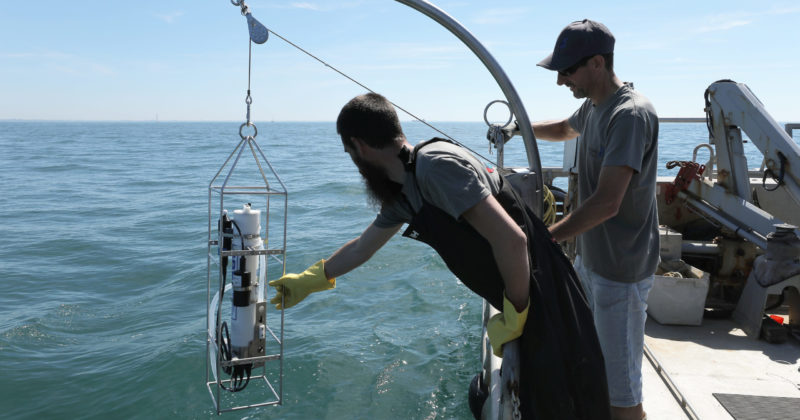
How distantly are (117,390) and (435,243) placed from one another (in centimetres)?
560

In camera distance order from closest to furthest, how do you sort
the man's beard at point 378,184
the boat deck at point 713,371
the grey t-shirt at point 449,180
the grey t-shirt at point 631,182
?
1. the grey t-shirt at point 449,180
2. the man's beard at point 378,184
3. the grey t-shirt at point 631,182
4. the boat deck at point 713,371

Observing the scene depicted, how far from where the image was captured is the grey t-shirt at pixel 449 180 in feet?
6.47

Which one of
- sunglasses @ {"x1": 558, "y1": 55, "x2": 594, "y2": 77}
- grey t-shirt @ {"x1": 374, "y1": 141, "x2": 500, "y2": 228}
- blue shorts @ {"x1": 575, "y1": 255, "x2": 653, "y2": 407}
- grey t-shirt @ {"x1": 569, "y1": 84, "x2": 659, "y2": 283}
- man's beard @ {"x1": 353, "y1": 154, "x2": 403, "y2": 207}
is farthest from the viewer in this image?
blue shorts @ {"x1": 575, "y1": 255, "x2": 653, "y2": 407}

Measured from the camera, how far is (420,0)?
3.19m

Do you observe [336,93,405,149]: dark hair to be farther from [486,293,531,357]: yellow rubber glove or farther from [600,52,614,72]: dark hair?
[600,52,614,72]: dark hair

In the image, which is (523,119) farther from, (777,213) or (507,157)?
(507,157)

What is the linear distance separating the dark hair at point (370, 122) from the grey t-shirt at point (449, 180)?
0.16 m

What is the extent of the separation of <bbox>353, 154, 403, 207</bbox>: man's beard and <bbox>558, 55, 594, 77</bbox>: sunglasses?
103 centimetres

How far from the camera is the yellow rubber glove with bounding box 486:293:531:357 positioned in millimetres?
2166

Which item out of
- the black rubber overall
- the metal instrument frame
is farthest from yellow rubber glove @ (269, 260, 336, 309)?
the black rubber overall

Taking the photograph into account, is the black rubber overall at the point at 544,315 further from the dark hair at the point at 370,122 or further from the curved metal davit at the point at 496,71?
the curved metal davit at the point at 496,71

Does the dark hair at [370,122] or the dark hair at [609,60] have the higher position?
the dark hair at [609,60]

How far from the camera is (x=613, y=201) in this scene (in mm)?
2588

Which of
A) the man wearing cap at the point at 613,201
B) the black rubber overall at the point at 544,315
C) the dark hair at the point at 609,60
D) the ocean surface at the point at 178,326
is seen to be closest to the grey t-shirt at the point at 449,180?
the black rubber overall at the point at 544,315
